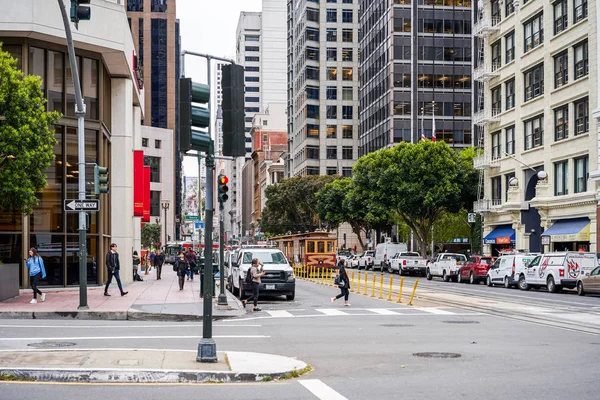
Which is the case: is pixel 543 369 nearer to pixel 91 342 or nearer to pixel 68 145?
pixel 91 342

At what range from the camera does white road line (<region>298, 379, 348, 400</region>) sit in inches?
394

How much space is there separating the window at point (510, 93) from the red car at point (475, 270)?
54.4ft

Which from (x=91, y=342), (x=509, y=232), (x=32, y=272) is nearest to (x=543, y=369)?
(x=91, y=342)

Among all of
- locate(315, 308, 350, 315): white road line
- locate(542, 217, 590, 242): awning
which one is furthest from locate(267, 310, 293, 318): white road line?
locate(542, 217, 590, 242): awning

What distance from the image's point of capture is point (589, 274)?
34.5 meters

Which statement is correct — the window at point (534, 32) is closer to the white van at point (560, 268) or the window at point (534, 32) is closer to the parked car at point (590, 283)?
the white van at point (560, 268)

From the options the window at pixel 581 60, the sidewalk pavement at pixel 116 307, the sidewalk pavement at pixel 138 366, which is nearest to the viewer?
the sidewalk pavement at pixel 138 366

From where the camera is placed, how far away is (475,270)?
157 ft

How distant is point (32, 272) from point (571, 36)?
38848mm

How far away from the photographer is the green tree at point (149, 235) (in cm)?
10488

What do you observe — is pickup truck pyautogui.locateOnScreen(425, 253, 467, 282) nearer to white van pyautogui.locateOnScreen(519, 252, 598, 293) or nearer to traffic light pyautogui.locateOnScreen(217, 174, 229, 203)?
white van pyautogui.locateOnScreen(519, 252, 598, 293)

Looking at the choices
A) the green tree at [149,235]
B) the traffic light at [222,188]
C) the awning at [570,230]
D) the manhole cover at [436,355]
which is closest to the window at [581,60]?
the awning at [570,230]

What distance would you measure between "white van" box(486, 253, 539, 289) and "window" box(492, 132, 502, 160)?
21068 millimetres

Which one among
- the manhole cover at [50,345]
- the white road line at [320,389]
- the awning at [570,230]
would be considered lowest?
the manhole cover at [50,345]
